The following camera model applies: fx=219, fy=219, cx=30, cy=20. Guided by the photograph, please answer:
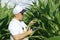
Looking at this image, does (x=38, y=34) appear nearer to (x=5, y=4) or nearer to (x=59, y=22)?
(x=59, y=22)

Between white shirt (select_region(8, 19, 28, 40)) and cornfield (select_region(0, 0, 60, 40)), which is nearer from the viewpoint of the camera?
white shirt (select_region(8, 19, 28, 40))

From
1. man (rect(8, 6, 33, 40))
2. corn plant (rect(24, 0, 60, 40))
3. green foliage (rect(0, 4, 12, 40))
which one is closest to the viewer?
man (rect(8, 6, 33, 40))

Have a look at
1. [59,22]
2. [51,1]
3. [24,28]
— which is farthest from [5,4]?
[24,28]

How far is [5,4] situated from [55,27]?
1.99 metres

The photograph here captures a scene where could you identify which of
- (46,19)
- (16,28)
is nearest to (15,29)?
(16,28)

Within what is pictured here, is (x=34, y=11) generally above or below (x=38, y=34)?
above

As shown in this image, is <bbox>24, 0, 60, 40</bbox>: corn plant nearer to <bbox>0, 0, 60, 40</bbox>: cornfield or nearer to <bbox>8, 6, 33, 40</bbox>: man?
<bbox>0, 0, 60, 40</bbox>: cornfield

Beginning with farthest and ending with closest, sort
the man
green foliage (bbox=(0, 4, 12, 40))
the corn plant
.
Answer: green foliage (bbox=(0, 4, 12, 40)) → the corn plant → the man

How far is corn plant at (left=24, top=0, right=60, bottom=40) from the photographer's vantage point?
5.09 meters

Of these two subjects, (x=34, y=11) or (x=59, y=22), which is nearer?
(x=59, y=22)

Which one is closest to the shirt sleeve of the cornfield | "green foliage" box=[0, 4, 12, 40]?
the cornfield

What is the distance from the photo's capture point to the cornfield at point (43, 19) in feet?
16.7

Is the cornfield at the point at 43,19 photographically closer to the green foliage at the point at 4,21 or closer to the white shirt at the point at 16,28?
the green foliage at the point at 4,21

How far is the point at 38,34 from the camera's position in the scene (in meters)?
5.26
